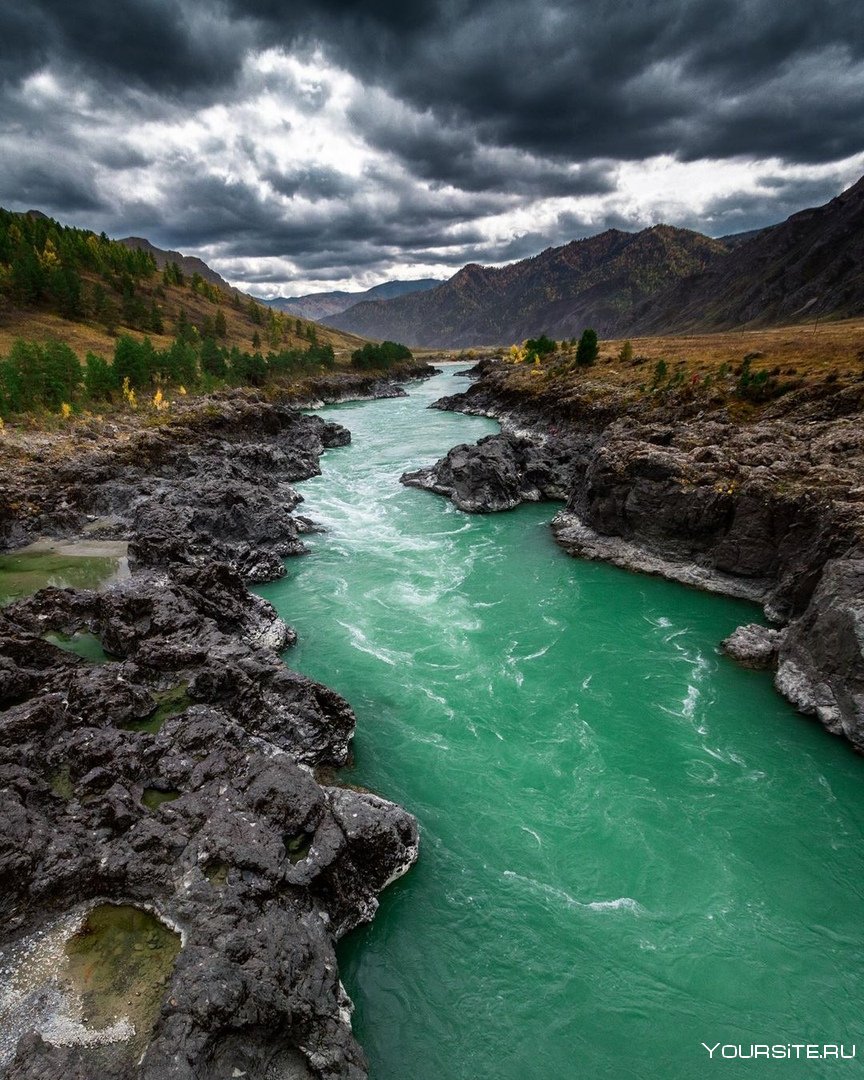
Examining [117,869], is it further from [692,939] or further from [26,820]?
[692,939]

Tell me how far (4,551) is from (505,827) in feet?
115

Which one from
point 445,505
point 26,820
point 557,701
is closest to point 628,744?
point 557,701

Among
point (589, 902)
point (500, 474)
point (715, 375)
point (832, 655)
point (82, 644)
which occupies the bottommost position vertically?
point (589, 902)

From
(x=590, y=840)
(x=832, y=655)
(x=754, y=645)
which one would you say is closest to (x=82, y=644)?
(x=590, y=840)

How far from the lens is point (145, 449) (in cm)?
4781

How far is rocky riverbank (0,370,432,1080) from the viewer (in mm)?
8836

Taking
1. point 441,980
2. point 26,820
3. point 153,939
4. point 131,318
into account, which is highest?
point 131,318

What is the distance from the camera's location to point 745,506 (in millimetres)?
28219

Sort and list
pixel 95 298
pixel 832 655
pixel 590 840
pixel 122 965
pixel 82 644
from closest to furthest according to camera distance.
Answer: pixel 122 965
pixel 590 840
pixel 832 655
pixel 82 644
pixel 95 298

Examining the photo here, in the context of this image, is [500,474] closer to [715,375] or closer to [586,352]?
[715,375]

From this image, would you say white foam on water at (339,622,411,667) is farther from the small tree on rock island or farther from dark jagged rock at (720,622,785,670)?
the small tree on rock island

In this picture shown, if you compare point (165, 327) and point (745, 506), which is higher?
point (165, 327)

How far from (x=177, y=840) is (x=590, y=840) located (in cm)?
1056

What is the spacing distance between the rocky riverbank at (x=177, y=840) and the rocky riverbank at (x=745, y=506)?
16449mm
